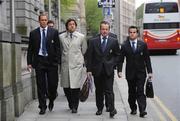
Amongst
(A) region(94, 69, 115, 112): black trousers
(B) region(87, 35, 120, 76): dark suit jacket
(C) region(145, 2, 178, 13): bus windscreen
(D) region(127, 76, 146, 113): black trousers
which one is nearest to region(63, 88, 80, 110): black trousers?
(A) region(94, 69, 115, 112): black trousers

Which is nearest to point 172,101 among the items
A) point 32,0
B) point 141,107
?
A: point 141,107

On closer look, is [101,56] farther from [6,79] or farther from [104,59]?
[6,79]

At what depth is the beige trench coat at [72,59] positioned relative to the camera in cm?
1052

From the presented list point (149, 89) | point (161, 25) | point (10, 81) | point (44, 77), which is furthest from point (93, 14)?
point (10, 81)

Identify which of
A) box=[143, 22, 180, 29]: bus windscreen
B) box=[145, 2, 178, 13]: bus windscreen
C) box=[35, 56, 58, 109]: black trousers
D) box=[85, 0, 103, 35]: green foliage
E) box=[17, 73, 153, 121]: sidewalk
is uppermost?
box=[85, 0, 103, 35]: green foliage

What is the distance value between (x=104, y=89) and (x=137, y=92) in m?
0.64

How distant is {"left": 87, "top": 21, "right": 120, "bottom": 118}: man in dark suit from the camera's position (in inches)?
395

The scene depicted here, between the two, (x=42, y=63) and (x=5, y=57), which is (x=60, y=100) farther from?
(x=5, y=57)

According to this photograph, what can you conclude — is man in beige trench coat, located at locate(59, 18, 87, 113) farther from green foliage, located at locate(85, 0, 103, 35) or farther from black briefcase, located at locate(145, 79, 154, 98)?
green foliage, located at locate(85, 0, 103, 35)

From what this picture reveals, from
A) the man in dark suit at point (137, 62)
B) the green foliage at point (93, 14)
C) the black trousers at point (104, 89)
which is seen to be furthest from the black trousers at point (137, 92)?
the green foliage at point (93, 14)

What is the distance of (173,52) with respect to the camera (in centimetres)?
3909

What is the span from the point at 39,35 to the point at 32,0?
12.6 m

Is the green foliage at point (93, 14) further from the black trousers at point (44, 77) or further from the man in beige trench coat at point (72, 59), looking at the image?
the black trousers at point (44, 77)

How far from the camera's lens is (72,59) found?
1052cm
